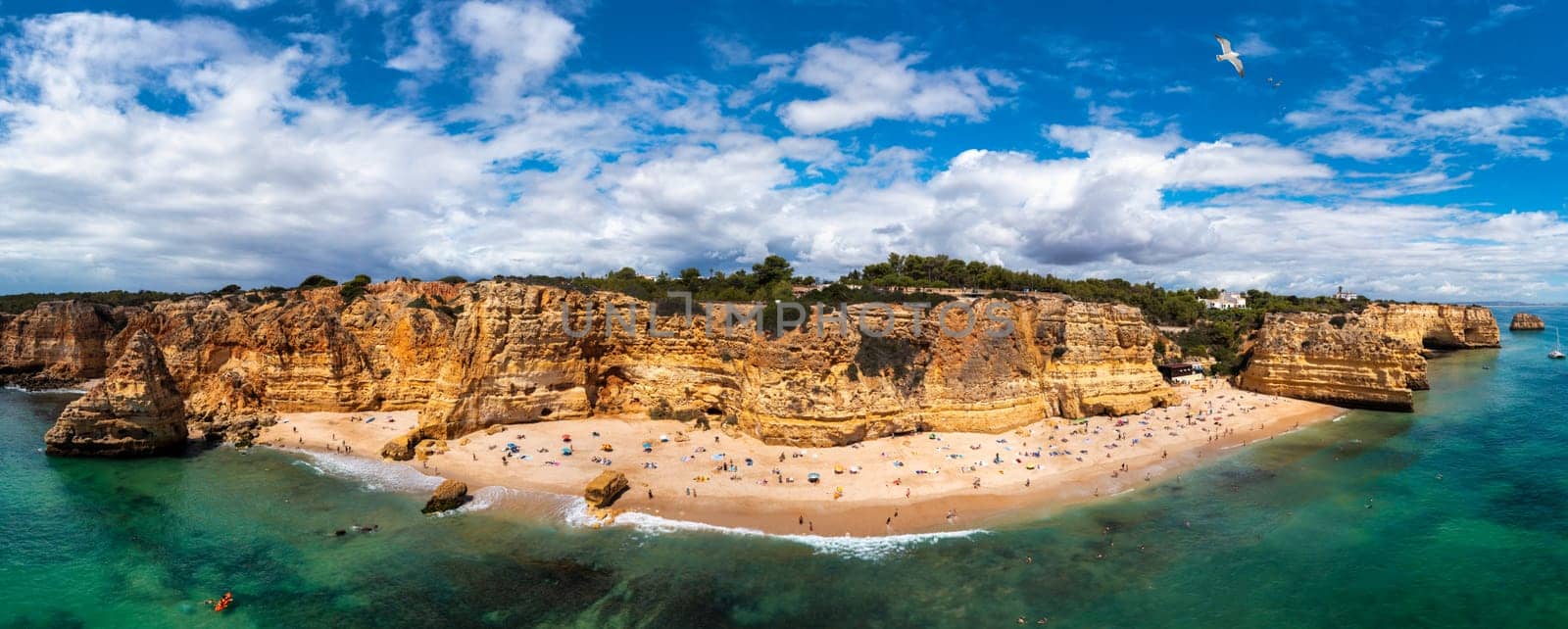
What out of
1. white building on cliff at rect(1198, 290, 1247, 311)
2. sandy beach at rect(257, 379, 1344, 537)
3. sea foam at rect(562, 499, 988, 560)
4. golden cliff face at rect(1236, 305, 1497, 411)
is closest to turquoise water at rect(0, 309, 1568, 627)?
sea foam at rect(562, 499, 988, 560)

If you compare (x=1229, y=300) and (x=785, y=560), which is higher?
(x=1229, y=300)

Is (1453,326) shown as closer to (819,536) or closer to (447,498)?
(819,536)

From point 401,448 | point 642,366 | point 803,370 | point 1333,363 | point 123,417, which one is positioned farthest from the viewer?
point 1333,363

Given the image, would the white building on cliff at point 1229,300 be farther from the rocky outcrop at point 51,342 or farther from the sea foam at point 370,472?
the rocky outcrop at point 51,342

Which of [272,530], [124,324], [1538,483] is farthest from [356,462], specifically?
[1538,483]

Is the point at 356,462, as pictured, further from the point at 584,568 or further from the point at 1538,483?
the point at 1538,483

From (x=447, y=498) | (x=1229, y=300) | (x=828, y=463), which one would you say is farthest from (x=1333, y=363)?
(x=1229, y=300)

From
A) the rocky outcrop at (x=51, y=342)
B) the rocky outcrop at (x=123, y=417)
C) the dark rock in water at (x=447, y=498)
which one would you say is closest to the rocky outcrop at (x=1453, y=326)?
the dark rock in water at (x=447, y=498)
